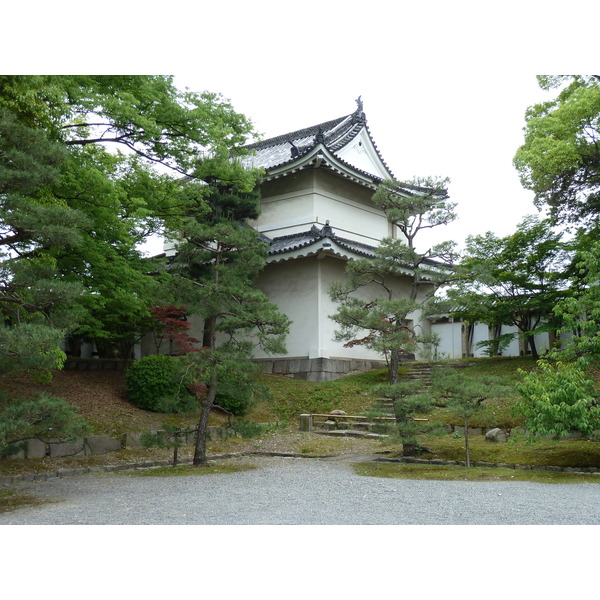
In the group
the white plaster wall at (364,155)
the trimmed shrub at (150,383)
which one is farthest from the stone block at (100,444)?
the white plaster wall at (364,155)

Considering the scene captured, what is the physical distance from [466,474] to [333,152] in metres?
11.6

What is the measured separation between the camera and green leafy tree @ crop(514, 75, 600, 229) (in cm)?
1370

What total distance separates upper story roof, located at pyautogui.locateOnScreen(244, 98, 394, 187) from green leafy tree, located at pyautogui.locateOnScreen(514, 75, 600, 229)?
15.1 ft

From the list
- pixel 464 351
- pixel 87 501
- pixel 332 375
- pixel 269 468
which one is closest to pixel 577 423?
pixel 269 468

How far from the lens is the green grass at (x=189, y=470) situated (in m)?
7.57

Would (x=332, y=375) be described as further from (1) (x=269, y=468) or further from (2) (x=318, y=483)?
(2) (x=318, y=483)

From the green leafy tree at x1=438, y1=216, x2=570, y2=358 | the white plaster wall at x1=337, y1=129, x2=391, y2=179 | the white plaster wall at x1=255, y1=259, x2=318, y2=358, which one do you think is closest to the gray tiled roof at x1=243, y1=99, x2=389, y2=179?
the white plaster wall at x1=337, y1=129, x2=391, y2=179

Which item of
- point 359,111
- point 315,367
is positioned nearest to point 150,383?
point 315,367

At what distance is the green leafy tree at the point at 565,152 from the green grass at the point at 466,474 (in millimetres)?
9125

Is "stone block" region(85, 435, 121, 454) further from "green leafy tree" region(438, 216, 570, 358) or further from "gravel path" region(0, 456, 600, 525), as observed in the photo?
"green leafy tree" region(438, 216, 570, 358)

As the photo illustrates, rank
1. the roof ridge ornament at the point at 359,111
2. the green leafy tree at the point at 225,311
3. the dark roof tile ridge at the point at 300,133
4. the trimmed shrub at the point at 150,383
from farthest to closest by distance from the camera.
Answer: the dark roof tile ridge at the point at 300,133
the roof ridge ornament at the point at 359,111
the trimmed shrub at the point at 150,383
the green leafy tree at the point at 225,311

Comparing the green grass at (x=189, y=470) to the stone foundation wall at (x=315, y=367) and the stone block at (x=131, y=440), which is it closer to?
the stone block at (x=131, y=440)

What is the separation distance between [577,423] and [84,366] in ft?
38.1

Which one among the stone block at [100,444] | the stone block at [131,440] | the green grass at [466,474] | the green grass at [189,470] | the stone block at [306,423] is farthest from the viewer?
the stone block at [306,423]
